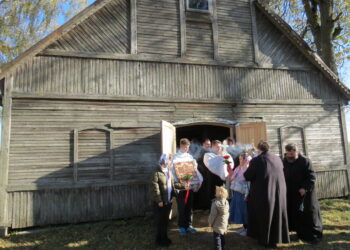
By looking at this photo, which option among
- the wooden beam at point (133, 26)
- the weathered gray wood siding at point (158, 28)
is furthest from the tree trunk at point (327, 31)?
the wooden beam at point (133, 26)

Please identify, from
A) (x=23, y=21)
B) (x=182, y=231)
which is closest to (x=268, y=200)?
(x=182, y=231)

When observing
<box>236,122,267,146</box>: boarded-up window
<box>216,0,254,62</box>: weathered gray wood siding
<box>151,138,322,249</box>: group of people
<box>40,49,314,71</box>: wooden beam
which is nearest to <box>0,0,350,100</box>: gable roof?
<box>40,49,314,71</box>: wooden beam

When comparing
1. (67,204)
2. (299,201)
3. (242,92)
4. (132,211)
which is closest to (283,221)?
(299,201)

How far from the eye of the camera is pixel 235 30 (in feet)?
26.9

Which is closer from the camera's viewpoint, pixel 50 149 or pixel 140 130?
pixel 50 149

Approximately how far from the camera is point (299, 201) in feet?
15.9

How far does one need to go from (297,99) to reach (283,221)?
5101mm

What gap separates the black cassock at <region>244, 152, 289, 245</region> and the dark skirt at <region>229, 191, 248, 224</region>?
583 millimetres

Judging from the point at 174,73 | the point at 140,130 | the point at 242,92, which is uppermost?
the point at 174,73

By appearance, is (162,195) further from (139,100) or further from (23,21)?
(23,21)

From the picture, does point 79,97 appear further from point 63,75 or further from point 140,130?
point 140,130

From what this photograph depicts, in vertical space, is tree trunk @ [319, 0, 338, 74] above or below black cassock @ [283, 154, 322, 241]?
above

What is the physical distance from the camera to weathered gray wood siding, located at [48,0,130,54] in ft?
22.2

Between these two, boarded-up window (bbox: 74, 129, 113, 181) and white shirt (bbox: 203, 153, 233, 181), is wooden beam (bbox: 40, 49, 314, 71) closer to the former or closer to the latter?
boarded-up window (bbox: 74, 129, 113, 181)
